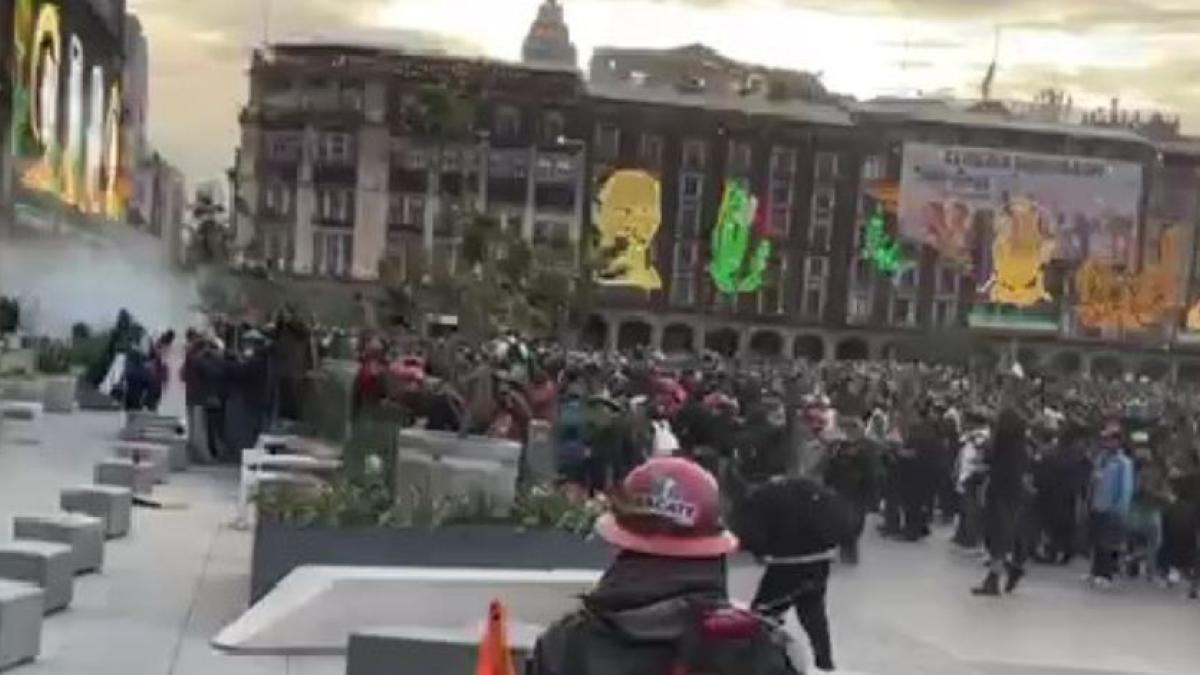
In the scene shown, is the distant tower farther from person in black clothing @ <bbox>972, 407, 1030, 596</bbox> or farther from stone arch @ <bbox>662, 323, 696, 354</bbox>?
person in black clothing @ <bbox>972, 407, 1030, 596</bbox>

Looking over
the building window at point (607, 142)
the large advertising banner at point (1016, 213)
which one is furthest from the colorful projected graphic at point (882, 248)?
Result: the building window at point (607, 142)

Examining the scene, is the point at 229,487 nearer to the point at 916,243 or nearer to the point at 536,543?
the point at 536,543

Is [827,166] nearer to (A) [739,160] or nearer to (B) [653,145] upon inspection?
(A) [739,160]

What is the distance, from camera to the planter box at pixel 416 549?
35.4 ft

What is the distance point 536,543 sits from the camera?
10.8 metres

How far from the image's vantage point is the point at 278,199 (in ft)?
307

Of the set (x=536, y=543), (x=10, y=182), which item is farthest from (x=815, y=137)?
(x=536, y=543)

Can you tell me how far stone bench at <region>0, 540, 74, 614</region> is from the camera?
10.3 metres

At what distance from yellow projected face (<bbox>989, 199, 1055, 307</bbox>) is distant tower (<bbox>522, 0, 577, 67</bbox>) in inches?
1508

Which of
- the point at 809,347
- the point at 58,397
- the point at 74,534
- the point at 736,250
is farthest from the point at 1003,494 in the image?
the point at 809,347

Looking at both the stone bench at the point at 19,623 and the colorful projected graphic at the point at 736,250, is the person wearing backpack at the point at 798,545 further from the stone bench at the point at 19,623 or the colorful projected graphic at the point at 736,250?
the colorful projected graphic at the point at 736,250

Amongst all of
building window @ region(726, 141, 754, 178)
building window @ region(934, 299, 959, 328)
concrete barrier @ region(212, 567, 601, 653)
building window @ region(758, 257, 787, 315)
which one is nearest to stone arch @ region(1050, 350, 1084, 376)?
building window @ region(934, 299, 959, 328)

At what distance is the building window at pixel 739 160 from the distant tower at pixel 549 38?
15.9 meters

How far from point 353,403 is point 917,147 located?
214 feet
